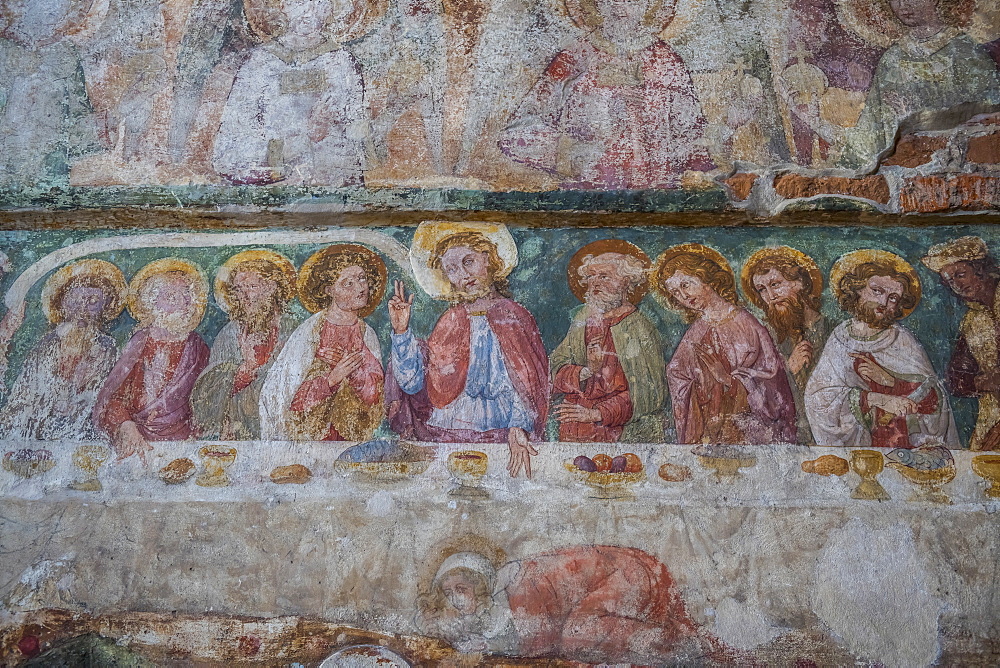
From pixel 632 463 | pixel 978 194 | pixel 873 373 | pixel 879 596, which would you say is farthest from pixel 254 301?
pixel 978 194

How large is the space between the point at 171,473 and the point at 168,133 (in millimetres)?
1835

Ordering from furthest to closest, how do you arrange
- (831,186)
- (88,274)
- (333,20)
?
(333,20), (88,274), (831,186)

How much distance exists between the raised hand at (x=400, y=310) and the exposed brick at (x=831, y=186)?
1.98 metres

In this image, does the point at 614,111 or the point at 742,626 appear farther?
the point at 614,111

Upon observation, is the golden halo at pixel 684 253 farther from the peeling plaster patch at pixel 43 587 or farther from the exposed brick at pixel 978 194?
the peeling plaster patch at pixel 43 587

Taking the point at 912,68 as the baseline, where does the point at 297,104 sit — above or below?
below

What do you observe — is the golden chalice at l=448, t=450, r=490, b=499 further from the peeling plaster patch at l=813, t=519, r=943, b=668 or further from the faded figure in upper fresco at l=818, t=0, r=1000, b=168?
the faded figure in upper fresco at l=818, t=0, r=1000, b=168

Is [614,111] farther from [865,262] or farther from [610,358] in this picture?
[865,262]

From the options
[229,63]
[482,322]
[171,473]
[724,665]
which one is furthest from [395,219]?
[724,665]

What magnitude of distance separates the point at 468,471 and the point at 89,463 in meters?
1.82

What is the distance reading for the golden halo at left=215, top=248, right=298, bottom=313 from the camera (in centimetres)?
490

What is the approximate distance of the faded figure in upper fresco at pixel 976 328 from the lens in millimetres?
4520

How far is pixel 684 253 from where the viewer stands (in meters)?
4.92

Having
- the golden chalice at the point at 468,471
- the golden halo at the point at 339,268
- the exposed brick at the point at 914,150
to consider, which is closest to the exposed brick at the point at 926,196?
the exposed brick at the point at 914,150
